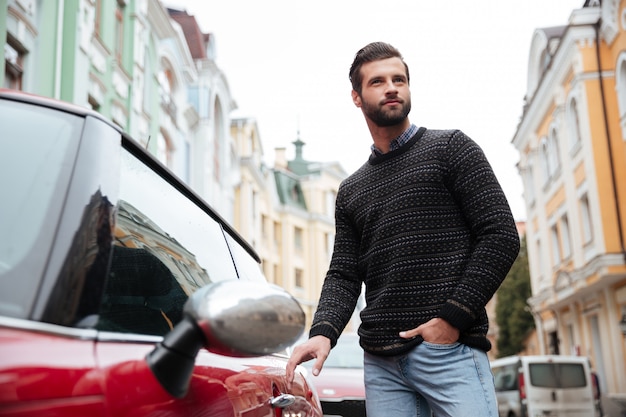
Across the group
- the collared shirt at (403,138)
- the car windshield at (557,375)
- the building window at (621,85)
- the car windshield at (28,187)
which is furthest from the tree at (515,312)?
the car windshield at (28,187)

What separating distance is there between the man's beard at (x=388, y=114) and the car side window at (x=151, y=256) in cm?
72

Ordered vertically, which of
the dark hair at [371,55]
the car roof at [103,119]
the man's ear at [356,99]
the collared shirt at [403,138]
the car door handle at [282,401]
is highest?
the dark hair at [371,55]

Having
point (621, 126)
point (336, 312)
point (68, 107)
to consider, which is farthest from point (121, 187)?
point (621, 126)

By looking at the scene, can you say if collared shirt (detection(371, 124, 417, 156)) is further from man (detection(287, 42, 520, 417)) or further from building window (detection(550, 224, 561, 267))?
building window (detection(550, 224, 561, 267))

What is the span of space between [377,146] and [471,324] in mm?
760

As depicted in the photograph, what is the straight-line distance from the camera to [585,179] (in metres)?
24.0

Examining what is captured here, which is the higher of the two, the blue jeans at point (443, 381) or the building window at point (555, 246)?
the building window at point (555, 246)

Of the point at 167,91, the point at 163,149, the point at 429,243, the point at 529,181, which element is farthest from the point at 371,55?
the point at 529,181

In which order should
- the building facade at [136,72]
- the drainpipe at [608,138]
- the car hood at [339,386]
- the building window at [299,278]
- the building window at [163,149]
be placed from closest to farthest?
the car hood at [339,386], the building facade at [136,72], the drainpipe at [608,138], the building window at [163,149], the building window at [299,278]

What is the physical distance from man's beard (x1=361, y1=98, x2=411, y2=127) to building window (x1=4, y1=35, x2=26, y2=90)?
35.9ft

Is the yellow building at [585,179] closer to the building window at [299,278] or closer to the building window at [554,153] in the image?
the building window at [554,153]

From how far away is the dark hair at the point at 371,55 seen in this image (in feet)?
9.14

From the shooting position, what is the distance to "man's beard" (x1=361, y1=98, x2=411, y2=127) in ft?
8.98

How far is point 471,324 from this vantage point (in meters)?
2.48
